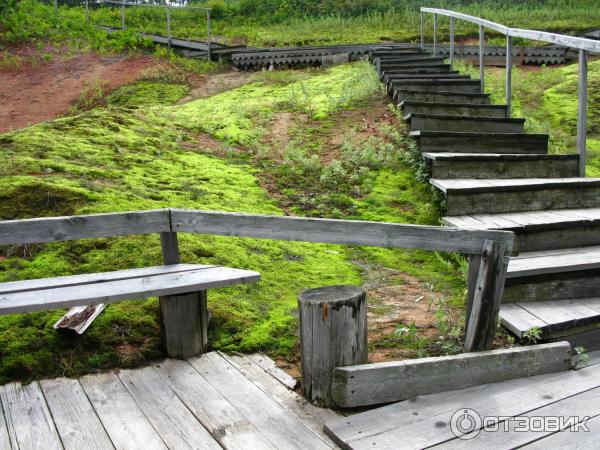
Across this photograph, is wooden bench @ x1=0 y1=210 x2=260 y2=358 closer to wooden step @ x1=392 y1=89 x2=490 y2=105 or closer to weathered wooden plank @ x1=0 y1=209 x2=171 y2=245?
weathered wooden plank @ x1=0 y1=209 x2=171 y2=245

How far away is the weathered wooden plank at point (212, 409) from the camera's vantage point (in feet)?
8.85

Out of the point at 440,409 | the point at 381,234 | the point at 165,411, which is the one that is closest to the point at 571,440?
the point at 440,409

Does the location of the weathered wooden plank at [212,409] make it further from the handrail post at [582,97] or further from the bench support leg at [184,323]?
the handrail post at [582,97]

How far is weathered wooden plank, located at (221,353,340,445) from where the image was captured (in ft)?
9.47

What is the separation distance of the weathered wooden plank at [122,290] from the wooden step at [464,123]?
4098mm

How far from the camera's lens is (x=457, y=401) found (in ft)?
9.84

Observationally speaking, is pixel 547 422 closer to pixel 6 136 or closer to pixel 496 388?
pixel 496 388

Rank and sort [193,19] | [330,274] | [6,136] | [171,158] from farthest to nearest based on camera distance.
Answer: [193,19] → [171,158] → [6,136] → [330,274]

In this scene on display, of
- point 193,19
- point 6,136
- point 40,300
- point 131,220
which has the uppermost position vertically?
point 193,19

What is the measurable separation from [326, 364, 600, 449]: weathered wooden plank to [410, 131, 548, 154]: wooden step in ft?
11.3

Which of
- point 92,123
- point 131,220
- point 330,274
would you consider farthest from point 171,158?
point 131,220

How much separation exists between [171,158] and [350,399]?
4727 mm

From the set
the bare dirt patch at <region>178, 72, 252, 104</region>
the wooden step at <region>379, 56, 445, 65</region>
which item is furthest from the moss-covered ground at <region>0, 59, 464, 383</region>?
the bare dirt patch at <region>178, 72, 252, 104</region>

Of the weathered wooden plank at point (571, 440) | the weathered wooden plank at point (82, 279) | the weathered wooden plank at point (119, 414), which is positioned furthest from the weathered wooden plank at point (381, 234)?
the weathered wooden plank at point (119, 414)
